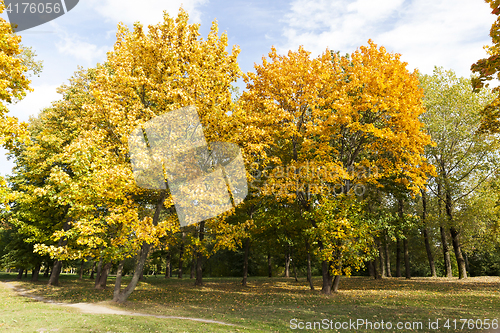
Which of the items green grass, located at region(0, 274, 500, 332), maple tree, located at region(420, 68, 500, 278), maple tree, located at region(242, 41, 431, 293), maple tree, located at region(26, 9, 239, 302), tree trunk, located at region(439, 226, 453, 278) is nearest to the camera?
green grass, located at region(0, 274, 500, 332)

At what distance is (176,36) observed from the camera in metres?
15.2

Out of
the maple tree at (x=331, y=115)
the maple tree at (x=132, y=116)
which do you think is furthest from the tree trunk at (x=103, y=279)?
the maple tree at (x=331, y=115)

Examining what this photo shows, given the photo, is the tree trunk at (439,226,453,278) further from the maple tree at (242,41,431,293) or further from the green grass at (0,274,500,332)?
the maple tree at (242,41,431,293)

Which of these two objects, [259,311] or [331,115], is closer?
[259,311]

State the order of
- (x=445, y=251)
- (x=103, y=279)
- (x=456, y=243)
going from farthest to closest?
(x=445, y=251) < (x=456, y=243) < (x=103, y=279)

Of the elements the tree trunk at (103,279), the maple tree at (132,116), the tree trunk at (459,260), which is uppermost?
the maple tree at (132,116)

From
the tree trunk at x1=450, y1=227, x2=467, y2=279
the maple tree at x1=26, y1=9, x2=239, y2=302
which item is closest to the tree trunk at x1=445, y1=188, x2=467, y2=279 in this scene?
the tree trunk at x1=450, y1=227, x2=467, y2=279

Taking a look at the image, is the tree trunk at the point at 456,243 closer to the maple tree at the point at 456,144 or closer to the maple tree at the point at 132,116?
the maple tree at the point at 456,144

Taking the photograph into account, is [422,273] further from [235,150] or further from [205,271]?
[235,150]

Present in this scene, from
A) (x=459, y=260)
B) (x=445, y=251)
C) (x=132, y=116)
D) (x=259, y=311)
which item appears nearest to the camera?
(x=259, y=311)

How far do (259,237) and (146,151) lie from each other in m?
15.8

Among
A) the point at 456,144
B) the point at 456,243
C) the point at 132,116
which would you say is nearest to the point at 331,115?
the point at 132,116

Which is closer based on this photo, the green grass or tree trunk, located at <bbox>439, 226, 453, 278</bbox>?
the green grass

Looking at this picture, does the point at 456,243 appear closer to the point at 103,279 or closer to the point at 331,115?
the point at 331,115
